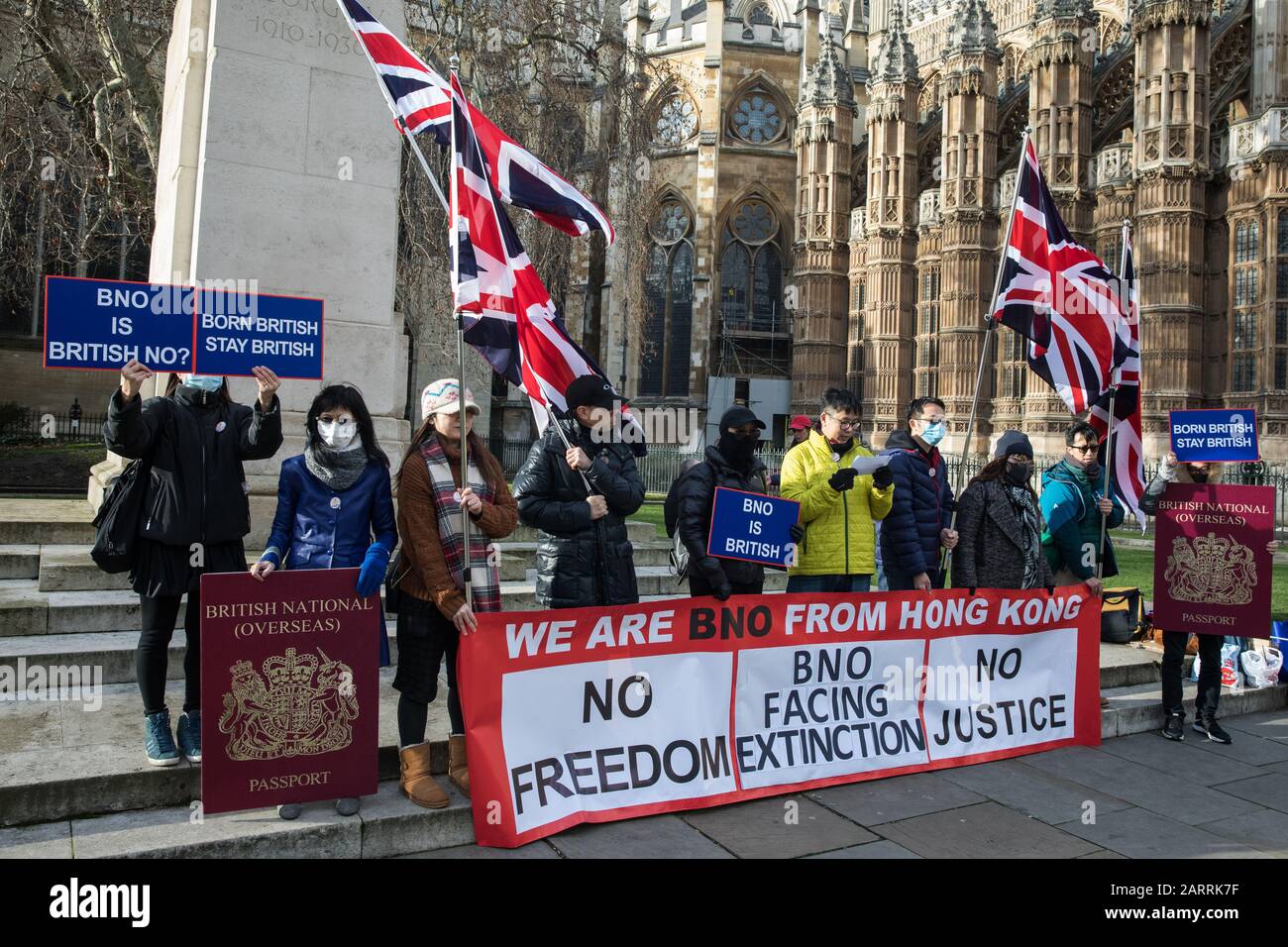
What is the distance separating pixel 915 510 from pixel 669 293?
105ft

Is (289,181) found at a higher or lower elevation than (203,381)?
higher

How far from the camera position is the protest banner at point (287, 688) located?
3.80m

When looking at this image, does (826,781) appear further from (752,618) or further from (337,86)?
(337,86)

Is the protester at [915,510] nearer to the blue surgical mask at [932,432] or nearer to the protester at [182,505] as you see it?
the blue surgical mask at [932,432]

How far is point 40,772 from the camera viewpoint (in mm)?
3916

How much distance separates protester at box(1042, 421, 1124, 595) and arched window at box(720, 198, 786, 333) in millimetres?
30322

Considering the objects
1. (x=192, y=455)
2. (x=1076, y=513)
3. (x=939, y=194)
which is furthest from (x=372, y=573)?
(x=939, y=194)

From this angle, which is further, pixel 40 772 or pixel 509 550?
pixel 509 550

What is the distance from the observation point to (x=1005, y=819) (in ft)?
15.4

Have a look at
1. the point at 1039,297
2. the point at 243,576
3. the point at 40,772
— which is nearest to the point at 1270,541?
the point at 1039,297

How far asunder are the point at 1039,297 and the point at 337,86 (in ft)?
18.2

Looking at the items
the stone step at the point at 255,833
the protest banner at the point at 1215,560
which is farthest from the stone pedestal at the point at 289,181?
the protest banner at the point at 1215,560

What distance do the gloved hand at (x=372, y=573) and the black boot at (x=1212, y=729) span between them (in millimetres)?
5450

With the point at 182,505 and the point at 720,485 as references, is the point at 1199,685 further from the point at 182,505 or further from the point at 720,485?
the point at 182,505
